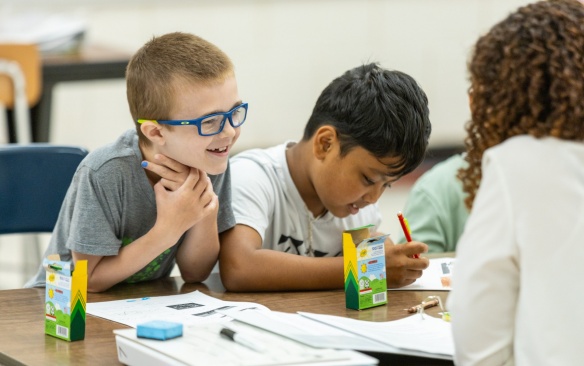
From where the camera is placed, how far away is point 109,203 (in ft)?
5.60

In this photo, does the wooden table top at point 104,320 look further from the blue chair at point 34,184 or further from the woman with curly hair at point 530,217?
the blue chair at point 34,184

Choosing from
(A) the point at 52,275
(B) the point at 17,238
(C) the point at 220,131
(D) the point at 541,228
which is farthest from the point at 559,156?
(B) the point at 17,238

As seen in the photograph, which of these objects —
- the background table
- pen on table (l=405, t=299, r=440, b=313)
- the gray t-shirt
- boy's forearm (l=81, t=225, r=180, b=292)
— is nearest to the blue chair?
the gray t-shirt

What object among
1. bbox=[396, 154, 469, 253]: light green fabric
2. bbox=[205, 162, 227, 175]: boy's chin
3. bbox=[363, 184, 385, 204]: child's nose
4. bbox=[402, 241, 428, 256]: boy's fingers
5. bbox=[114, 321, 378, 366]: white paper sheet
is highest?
Answer: bbox=[205, 162, 227, 175]: boy's chin

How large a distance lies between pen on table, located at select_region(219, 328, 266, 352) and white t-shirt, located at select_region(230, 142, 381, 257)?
656mm

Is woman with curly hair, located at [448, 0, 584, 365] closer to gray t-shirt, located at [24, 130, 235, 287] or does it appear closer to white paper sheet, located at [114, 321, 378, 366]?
white paper sheet, located at [114, 321, 378, 366]

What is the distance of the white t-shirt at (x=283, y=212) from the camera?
1.96 m

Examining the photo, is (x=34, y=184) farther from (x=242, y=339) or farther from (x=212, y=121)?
(x=242, y=339)

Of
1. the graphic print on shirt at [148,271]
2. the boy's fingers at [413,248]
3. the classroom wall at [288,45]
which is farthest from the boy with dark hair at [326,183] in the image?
the classroom wall at [288,45]

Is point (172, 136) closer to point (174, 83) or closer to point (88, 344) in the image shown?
point (174, 83)

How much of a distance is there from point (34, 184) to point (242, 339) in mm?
1037

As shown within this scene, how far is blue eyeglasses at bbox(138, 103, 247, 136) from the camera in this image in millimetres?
1632

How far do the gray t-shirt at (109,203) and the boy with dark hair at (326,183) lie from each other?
19 cm

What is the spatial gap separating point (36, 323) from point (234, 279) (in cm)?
38
